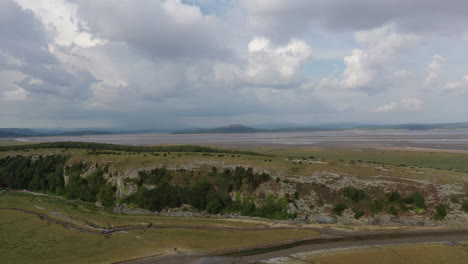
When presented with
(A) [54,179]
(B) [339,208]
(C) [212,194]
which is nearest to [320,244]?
(B) [339,208]

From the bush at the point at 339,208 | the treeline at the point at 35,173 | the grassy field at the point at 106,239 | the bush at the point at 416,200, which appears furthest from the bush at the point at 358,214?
the treeline at the point at 35,173

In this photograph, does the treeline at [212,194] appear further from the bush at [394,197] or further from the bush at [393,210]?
the bush at [394,197]

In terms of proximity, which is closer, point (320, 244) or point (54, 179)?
point (320, 244)

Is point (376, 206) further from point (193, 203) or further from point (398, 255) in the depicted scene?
point (193, 203)

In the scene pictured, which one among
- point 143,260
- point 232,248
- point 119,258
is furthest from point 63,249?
point 232,248

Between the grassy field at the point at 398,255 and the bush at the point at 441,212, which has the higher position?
the bush at the point at 441,212
